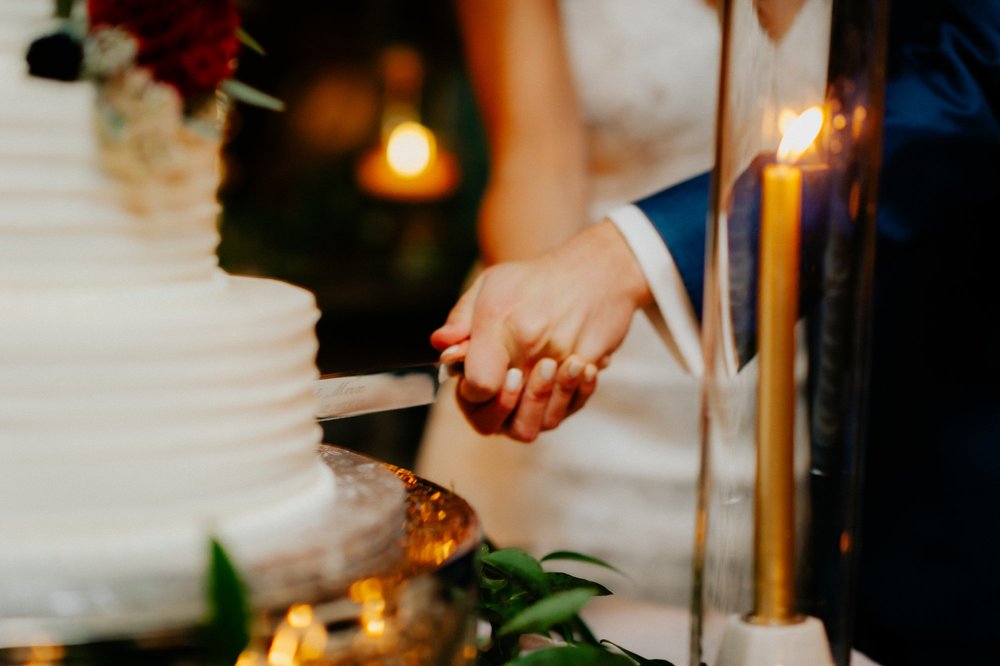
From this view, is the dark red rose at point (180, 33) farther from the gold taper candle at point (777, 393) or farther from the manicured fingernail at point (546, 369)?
the manicured fingernail at point (546, 369)

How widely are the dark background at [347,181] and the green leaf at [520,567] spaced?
3684 mm

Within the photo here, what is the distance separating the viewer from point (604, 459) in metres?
1.92

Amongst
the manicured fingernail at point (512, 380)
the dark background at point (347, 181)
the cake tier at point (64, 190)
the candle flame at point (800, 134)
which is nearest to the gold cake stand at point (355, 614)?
the cake tier at point (64, 190)

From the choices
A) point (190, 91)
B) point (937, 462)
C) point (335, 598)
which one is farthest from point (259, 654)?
point (937, 462)

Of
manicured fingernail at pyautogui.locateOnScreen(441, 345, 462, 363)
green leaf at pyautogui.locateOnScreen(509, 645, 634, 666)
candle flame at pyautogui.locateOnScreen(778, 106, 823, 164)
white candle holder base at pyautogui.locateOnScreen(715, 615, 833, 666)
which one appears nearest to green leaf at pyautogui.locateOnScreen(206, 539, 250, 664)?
green leaf at pyautogui.locateOnScreen(509, 645, 634, 666)

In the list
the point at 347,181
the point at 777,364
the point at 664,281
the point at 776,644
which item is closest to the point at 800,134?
the point at 777,364

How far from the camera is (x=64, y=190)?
71cm

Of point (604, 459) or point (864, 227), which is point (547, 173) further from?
point (864, 227)

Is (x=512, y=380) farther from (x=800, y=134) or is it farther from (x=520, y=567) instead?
(x=800, y=134)

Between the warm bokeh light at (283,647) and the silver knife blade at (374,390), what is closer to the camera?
the warm bokeh light at (283,647)

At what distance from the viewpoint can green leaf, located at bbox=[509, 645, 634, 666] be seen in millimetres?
730

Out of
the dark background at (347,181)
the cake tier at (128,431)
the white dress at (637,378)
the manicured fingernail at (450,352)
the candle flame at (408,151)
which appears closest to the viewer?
the cake tier at (128,431)

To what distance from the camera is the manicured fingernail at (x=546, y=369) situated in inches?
49.8

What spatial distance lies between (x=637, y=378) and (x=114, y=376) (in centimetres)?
131
